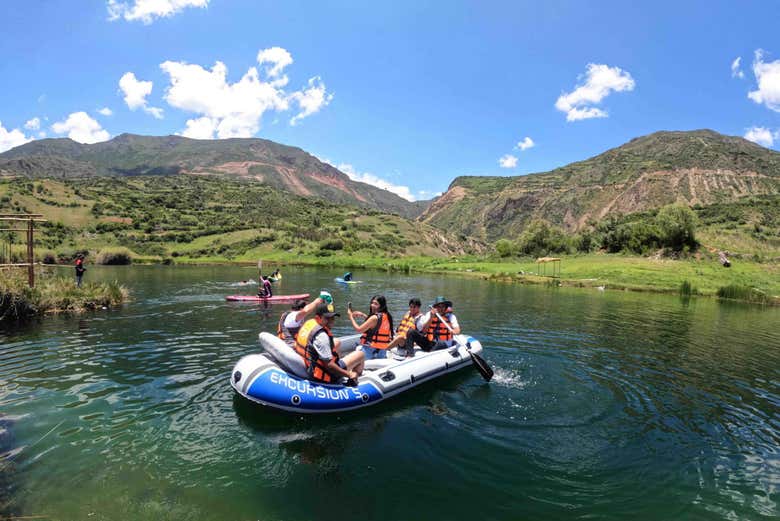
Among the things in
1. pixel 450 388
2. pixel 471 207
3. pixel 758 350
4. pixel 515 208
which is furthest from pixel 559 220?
pixel 450 388

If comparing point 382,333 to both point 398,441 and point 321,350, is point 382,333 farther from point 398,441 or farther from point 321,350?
point 398,441

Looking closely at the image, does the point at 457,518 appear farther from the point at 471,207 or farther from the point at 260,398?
the point at 471,207

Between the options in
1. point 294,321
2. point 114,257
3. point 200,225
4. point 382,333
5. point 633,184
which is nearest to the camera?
point 294,321

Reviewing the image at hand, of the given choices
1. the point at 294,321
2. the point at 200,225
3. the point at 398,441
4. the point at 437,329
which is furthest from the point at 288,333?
the point at 200,225

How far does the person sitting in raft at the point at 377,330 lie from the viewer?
1127cm

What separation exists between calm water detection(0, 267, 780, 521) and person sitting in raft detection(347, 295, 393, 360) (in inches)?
69.5

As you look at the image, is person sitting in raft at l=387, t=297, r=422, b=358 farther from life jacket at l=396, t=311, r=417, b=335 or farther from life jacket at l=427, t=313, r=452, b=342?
life jacket at l=427, t=313, r=452, b=342

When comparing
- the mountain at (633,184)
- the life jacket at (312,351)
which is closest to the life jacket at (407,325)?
the life jacket at (312,351)

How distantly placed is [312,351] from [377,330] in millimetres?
3345

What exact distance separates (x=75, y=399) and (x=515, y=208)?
16554cm

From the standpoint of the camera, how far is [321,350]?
28.2 ft

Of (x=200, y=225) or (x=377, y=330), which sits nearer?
(x=377, y=330)

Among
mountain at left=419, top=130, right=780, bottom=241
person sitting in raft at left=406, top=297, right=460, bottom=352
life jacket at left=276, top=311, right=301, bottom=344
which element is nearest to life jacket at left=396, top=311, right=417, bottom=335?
person sitting in raft at left=406, top=297, right=460, bottom=352

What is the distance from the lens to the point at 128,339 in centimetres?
1491
